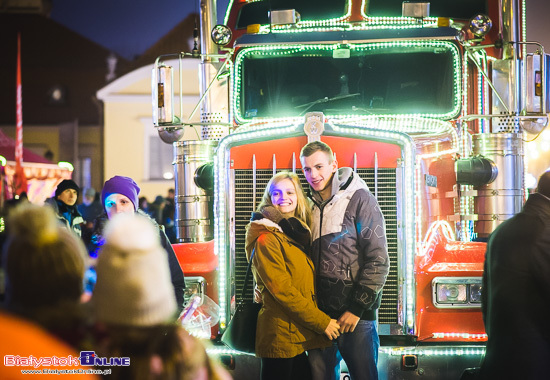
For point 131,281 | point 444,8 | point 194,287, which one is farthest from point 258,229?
point 444,8

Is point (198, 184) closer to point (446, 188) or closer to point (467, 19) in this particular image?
point (446, 188)

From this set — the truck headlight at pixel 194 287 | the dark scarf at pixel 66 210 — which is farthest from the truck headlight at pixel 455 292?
the dark scarf at pixel 66 210

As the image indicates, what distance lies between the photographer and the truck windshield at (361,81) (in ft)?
23.1

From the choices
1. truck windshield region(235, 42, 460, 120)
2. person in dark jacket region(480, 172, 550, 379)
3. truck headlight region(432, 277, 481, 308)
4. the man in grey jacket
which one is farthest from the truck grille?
person in dark jacket region(480, 172, 550, 379)

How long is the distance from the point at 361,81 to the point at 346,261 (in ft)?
8.99

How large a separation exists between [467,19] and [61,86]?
31.6 m

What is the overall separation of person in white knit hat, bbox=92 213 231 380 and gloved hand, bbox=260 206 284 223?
2452mm

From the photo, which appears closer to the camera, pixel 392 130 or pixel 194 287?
pixel 392 130

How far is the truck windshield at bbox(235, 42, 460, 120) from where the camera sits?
7027 mm

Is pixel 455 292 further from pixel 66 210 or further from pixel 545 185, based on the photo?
pixel 66 210

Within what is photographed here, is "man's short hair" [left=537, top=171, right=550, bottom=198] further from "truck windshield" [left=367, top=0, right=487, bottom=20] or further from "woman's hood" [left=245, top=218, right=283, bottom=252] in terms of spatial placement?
"truck windshield" [left=367, top=0, right=487, bottom=20]

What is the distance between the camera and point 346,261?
4.89 metres

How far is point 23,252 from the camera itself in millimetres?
2176

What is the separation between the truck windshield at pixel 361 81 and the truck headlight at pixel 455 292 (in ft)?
6.45
